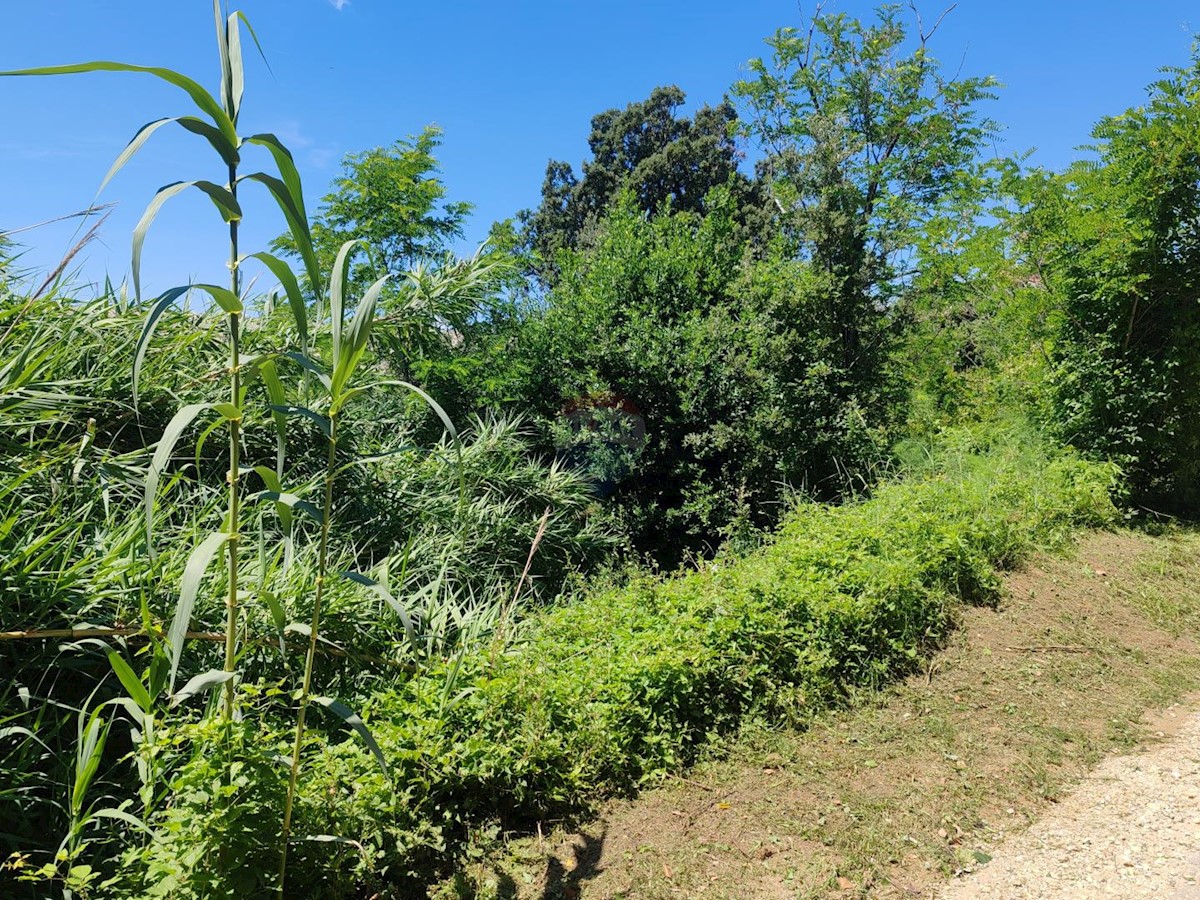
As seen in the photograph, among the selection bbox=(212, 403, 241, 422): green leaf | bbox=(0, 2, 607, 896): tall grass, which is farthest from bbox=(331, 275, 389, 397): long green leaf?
bbox=(212, 403, 241, 422): green leaf

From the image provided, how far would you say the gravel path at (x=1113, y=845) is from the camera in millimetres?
2457

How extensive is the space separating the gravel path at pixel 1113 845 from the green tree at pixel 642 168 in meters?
19.2

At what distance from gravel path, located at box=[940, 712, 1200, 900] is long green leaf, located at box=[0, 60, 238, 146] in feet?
9.92

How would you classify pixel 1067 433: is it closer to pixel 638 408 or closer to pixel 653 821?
pixel 638 408

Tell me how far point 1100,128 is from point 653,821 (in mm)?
7739

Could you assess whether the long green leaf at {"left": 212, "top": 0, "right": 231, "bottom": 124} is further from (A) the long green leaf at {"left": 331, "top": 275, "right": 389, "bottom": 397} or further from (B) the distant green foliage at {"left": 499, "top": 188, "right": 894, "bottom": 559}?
(B) the distant green foliage at {"left": 499, "top": 188, "right": 894, "bottom": 559}

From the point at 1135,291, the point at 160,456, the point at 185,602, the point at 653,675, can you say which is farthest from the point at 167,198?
the point at 1135,291

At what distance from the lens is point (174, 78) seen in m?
1.36

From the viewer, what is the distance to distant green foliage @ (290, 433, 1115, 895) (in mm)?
2496

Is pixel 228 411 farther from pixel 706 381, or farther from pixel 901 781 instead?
pixel 706 381

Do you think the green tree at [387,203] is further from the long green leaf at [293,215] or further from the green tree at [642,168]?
the green tree at [642,168]

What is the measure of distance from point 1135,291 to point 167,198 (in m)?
7.84

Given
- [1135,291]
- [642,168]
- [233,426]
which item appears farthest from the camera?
[642,168]

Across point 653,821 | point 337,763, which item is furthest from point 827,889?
point 337,763
